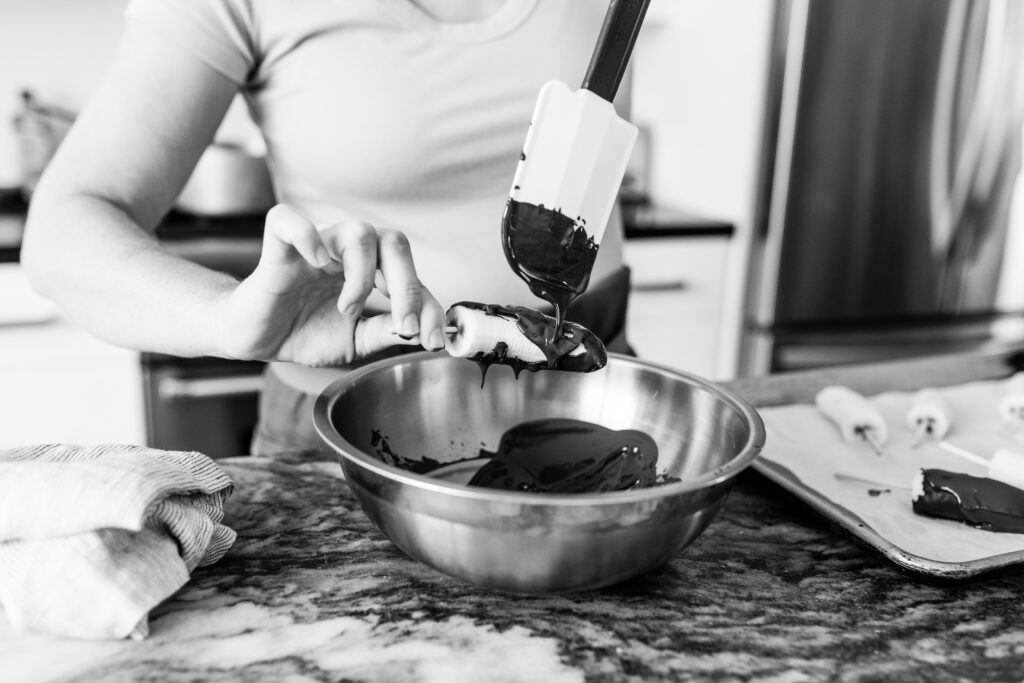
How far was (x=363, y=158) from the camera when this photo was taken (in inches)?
42.7

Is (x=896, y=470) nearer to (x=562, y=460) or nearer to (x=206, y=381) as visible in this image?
(x=562, y=460)

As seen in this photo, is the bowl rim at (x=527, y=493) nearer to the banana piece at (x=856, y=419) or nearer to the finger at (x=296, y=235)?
the finger at (x=296, y=235)

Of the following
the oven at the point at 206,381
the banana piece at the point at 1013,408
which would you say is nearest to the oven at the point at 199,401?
the oven at the point at 206,381

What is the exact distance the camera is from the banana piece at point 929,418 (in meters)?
1.12

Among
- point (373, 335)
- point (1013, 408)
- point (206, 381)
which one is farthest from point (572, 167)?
point (206, 381)

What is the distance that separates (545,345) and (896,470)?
48 centimetres

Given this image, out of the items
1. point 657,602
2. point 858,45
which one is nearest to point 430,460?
point 657,602

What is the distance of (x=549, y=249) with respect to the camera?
850mm

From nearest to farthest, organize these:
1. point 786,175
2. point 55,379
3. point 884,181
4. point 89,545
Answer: point 89,545 < point 55,379 < point 786,175 < point 884,181

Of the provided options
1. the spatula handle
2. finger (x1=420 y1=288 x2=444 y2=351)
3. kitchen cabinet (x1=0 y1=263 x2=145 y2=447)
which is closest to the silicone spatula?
the spatula handle

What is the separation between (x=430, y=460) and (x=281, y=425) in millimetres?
369

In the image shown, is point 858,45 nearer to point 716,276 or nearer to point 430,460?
point 716,276

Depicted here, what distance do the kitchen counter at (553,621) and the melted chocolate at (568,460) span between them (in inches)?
4.1

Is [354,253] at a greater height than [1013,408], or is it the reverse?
[354,253]
